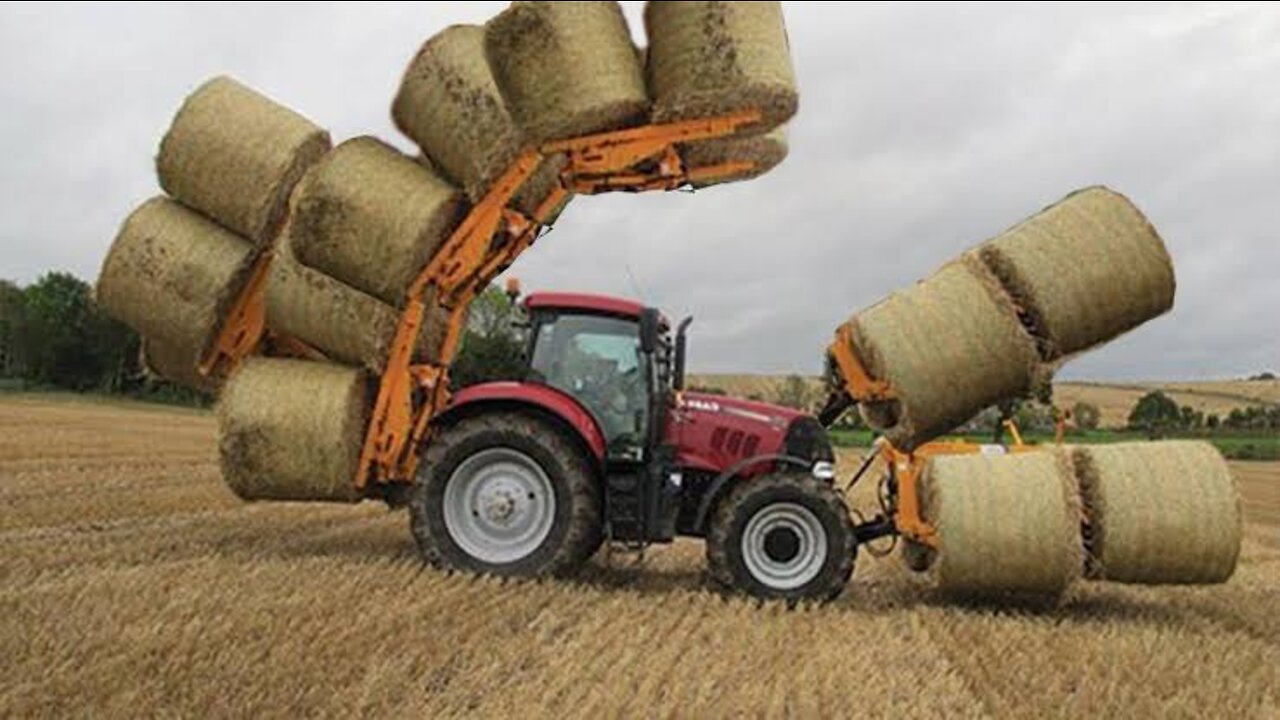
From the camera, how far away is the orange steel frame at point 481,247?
7723mm

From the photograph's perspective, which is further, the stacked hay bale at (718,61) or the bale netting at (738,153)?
the bale netting at (738,153)

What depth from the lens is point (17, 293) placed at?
59.2m

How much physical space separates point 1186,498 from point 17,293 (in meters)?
61.0

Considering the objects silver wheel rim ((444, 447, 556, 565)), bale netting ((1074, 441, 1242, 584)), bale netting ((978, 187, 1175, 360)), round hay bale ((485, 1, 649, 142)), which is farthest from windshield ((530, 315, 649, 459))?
bale netting ((1074, 441, 1242, 584))

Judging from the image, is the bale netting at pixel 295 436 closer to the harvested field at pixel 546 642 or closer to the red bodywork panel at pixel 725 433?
the harvested field at pixel 546 642

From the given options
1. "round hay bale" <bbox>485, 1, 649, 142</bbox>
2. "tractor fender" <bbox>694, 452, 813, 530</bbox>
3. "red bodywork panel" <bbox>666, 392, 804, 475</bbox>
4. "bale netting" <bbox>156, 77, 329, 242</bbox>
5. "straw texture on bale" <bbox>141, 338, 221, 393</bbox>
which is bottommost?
"tractor fender" <bbox>694, 452, 813, 530</bbox>

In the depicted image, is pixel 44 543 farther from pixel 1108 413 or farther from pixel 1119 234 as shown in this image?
pixel 1108 413

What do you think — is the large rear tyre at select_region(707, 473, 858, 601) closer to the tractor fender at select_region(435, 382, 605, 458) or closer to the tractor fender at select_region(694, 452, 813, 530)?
the tractor fender at select_region(694, 452, 813, 530)

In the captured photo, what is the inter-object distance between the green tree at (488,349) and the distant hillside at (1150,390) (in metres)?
31.9

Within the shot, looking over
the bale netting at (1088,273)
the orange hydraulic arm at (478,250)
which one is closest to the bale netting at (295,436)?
the orange hydraulic arm at (478,250)

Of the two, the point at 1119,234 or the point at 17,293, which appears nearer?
the point at 1119,234

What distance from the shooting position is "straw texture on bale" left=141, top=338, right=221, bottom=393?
28.5ft

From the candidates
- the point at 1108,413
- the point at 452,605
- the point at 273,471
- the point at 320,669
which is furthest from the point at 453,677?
the point at 1108,413

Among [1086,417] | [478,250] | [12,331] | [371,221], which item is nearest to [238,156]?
[371,221]
